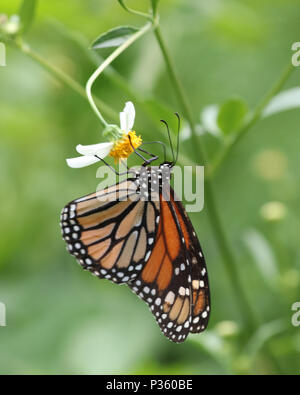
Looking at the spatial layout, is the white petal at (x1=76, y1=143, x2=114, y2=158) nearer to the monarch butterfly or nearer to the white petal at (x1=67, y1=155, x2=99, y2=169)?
the white petal at (x1=67, y1=155, x2=99, y2=169)

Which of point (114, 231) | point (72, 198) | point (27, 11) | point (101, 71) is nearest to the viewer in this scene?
point (101, 71)

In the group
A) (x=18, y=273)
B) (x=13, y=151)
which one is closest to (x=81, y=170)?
(x=13, y=151)

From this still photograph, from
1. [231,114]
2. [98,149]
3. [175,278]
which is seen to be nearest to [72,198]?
[175,278]

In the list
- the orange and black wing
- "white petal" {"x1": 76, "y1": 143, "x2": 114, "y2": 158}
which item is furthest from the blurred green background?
"white petal" {"x1": 76, "y1": 143, "x2": 114, "y2": 158}

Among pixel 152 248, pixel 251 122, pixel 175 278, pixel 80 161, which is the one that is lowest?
pixel 175 278

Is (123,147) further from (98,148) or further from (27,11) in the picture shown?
(27,11)

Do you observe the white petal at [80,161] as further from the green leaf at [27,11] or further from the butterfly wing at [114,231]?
the green leaf at [27,11]

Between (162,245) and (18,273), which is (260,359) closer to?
(162,245)
